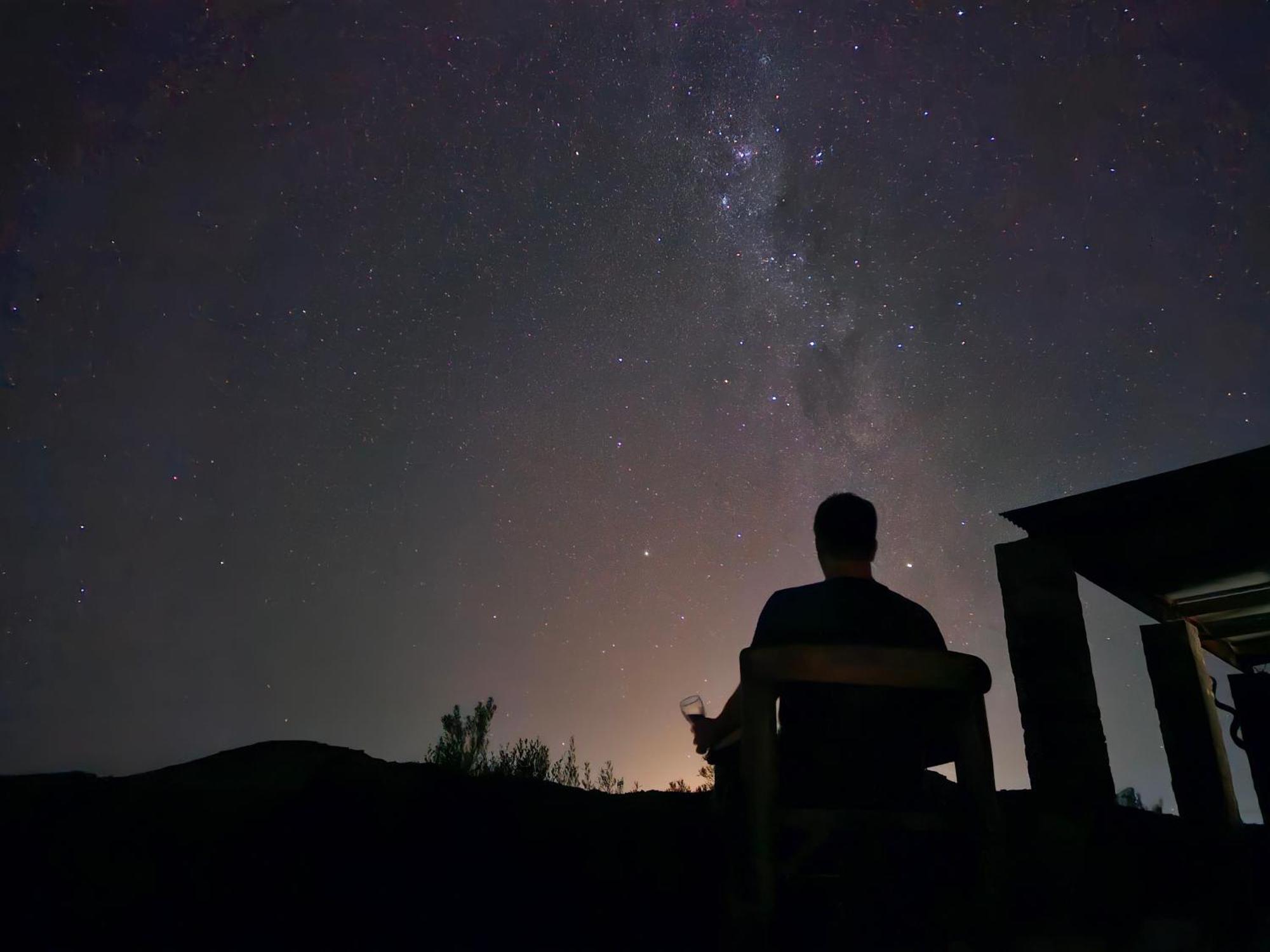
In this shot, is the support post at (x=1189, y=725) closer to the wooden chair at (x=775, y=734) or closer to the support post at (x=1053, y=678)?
the support post at (x=1053, y=678)

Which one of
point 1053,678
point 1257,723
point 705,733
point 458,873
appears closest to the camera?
point 705,733

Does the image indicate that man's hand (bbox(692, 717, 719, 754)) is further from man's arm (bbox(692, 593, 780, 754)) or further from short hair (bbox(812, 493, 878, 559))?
short hair (bbox(812, 493, 878, 559))

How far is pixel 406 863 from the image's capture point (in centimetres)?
297

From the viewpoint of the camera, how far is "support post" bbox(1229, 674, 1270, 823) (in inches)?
190

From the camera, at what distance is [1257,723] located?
4.93 metres

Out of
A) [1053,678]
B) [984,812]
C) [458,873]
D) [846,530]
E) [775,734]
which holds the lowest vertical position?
[458,873]

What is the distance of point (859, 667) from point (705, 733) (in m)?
0.67

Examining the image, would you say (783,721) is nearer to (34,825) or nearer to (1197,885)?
(34,825)

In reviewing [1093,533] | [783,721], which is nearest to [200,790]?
[783,721]

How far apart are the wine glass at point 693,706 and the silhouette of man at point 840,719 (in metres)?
0.28

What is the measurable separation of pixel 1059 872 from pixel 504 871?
8.79ft

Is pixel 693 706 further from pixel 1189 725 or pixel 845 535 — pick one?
pixel 1189 725

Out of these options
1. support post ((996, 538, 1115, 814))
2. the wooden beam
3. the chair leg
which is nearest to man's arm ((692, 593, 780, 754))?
the chair leg

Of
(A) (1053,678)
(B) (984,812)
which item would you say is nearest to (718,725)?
(B) (984,812)
